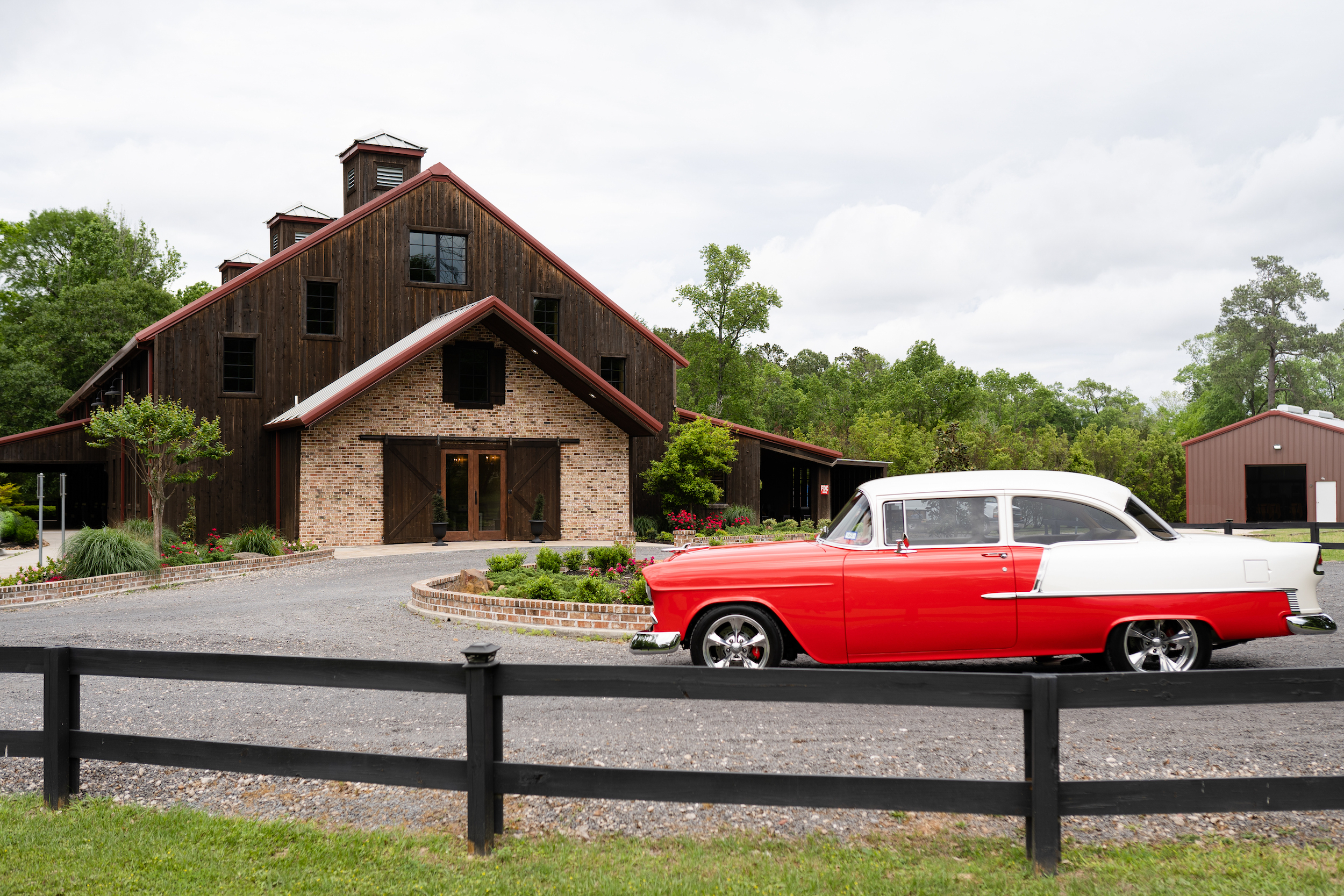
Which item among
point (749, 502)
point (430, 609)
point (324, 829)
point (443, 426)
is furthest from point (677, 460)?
point (324, 829)

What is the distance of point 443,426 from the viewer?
23.1 m

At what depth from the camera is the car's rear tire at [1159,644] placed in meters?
7.23

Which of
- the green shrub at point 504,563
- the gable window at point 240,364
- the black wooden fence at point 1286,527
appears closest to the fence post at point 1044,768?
the green shrub at point 504,563

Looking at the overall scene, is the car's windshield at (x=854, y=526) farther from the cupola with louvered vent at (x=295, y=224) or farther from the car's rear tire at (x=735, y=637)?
the cupola with louvered vent at (x=295, y=224)

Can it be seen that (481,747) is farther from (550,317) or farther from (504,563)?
(550,317)

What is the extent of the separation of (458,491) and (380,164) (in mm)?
10987

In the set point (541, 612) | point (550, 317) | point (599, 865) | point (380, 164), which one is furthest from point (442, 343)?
point (599, 865)

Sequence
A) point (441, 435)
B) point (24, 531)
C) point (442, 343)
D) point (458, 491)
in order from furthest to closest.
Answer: point (24, 531), point (458, 491), point (441, 435), point (442, 343)

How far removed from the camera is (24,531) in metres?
24.9

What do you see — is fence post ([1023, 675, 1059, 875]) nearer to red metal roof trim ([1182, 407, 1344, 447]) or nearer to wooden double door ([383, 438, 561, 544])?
wooden double door ([383, 438, 561, 544])

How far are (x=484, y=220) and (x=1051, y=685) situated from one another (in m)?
23.9

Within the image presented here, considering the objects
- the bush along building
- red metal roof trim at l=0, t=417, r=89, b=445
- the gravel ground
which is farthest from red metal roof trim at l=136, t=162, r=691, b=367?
the gravel ground

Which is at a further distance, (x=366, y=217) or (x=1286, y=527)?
(x=366, y=217)

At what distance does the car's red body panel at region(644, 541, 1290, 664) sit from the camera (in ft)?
23.5
